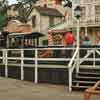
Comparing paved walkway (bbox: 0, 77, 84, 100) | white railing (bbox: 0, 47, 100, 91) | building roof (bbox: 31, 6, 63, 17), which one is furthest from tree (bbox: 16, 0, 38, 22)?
paved walkway (bbox: 0, 77, 84, 100)

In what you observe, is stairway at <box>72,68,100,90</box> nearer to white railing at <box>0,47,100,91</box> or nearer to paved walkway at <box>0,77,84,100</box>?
white railing at <box>0,47,100,91</box>

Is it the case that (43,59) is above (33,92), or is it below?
above

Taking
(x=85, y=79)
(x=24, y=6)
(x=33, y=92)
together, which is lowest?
(x=33, y=92)

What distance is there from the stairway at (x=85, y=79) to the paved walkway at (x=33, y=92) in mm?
476

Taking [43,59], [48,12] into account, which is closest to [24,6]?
[48,12]

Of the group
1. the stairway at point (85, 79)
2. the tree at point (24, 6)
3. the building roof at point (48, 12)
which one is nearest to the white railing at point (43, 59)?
the stairway at point (85, 79)

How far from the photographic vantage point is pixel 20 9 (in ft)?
223

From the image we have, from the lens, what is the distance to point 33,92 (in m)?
14.5

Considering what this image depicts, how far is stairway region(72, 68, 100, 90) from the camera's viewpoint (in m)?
15.1

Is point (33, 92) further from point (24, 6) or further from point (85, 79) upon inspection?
point (24, 6)

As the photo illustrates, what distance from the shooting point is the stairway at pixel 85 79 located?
15.1 m

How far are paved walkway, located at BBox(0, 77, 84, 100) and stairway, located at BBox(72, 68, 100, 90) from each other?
0.48 metres

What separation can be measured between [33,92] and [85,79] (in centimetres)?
217

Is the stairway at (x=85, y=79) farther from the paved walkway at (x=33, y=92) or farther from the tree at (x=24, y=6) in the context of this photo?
the tree at (x=24, y=6)
